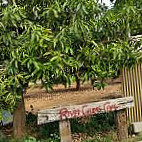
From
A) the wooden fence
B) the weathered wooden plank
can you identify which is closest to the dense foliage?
the weathered wooden plank

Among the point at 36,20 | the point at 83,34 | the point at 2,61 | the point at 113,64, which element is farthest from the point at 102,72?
the point at 2,61

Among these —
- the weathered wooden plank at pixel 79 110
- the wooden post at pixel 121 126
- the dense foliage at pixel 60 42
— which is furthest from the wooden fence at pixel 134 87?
the dense foliage at pixel 60 42

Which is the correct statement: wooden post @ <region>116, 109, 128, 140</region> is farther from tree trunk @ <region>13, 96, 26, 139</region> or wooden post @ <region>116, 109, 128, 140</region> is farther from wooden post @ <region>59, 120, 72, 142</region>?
tree trunk @ <region>13, 96, 26, 139</region>

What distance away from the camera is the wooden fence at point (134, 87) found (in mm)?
6160

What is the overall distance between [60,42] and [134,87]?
295 cm

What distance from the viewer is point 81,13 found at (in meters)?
3.85

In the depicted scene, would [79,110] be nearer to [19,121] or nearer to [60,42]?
[19,121]

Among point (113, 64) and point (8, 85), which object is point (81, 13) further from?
point (8, 85)

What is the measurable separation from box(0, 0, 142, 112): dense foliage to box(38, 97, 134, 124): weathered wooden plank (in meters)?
0.69

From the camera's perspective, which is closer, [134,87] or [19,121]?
[19,121]

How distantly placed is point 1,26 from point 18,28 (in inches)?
15.8

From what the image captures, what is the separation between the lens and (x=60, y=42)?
3.83 m

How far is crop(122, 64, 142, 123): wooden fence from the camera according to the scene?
20.2ft

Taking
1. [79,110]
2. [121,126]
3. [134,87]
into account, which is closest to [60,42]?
[79,110]
